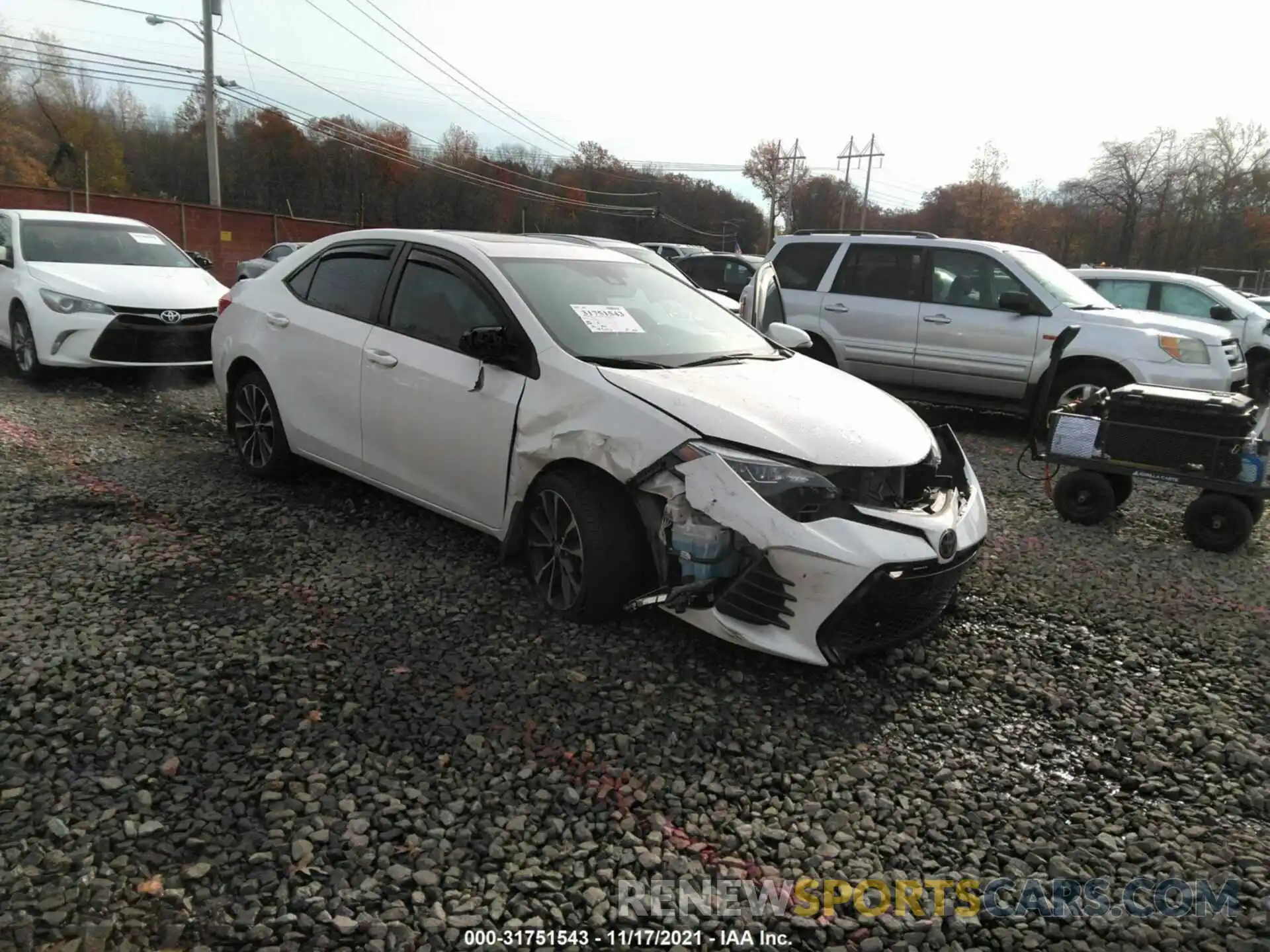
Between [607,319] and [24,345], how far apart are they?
7.21m

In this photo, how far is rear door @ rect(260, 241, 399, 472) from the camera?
15.7 ft

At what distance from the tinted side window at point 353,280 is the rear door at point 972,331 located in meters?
5.89

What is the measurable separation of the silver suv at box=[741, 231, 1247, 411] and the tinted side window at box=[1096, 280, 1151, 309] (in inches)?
122

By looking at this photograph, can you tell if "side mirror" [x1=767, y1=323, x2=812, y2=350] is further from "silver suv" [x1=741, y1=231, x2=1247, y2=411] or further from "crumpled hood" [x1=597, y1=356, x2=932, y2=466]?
"silver suv" [x1=741, y1=231, x2=1247, y2=411]

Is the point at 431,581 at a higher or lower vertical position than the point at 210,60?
lower

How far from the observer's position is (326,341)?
4.94m

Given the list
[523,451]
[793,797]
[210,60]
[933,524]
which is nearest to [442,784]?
[793,797]

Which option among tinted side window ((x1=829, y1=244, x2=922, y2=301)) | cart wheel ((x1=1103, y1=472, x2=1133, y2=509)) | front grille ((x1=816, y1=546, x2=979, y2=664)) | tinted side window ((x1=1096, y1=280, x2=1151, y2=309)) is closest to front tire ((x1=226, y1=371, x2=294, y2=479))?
front grille ((x1=816, y1=546, x2=979, y2=664))

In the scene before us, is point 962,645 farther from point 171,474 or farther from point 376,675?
point 171,474

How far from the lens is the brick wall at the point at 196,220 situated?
23.0 m

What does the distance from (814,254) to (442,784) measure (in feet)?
27.1

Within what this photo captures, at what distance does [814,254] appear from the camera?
32.1 feet

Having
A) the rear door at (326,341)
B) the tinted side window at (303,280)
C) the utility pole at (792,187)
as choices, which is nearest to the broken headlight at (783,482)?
the rear door at (326,341)

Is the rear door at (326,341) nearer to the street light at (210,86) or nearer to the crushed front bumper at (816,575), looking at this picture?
the crushed front bumper at (816,575)
